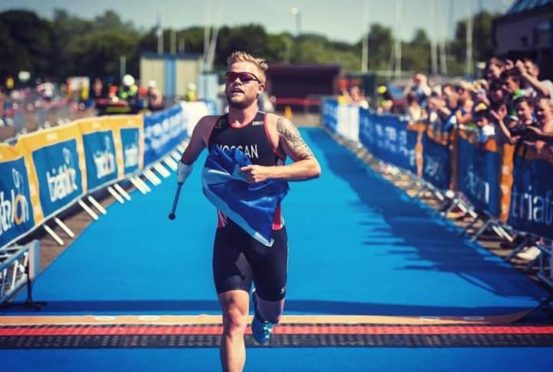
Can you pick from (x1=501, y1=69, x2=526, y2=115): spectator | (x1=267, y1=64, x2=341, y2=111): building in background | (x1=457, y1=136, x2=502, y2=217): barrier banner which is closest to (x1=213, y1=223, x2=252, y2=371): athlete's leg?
(x1=457, y1=136, x2=502, y2=217): barrier banner

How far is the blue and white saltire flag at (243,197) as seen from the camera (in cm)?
646

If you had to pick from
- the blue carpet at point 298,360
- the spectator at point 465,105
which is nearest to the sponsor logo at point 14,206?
the blue carpet at point 298,360

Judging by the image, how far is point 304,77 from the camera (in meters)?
71.4

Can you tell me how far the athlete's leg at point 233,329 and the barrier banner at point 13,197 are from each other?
444 cm

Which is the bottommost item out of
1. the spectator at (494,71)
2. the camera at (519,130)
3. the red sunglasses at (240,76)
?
the camera at (519,130)

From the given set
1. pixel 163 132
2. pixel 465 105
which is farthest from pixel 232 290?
pixel 163 132

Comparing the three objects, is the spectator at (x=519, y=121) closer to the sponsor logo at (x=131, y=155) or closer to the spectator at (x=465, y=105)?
the spectator at (x=465, y=105)

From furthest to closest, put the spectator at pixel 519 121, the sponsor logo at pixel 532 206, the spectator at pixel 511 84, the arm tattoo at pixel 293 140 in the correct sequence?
the spectator at pixel 511 84, the spectator at pixel 519 121, the sponsor logo at pixel 532 206, the arm tattoo at pixel 293 140

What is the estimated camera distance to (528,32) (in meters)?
34.5

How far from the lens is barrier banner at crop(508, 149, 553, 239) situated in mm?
10781

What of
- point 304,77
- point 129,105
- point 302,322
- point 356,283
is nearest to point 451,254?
point 356,283

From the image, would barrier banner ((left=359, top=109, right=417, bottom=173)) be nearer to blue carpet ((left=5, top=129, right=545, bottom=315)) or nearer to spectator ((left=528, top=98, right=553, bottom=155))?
blue carpet ((left=5, top=129, right=545, bottom=315))

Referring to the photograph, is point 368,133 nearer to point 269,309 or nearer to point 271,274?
point 269,309

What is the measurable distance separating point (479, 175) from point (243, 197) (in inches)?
331
